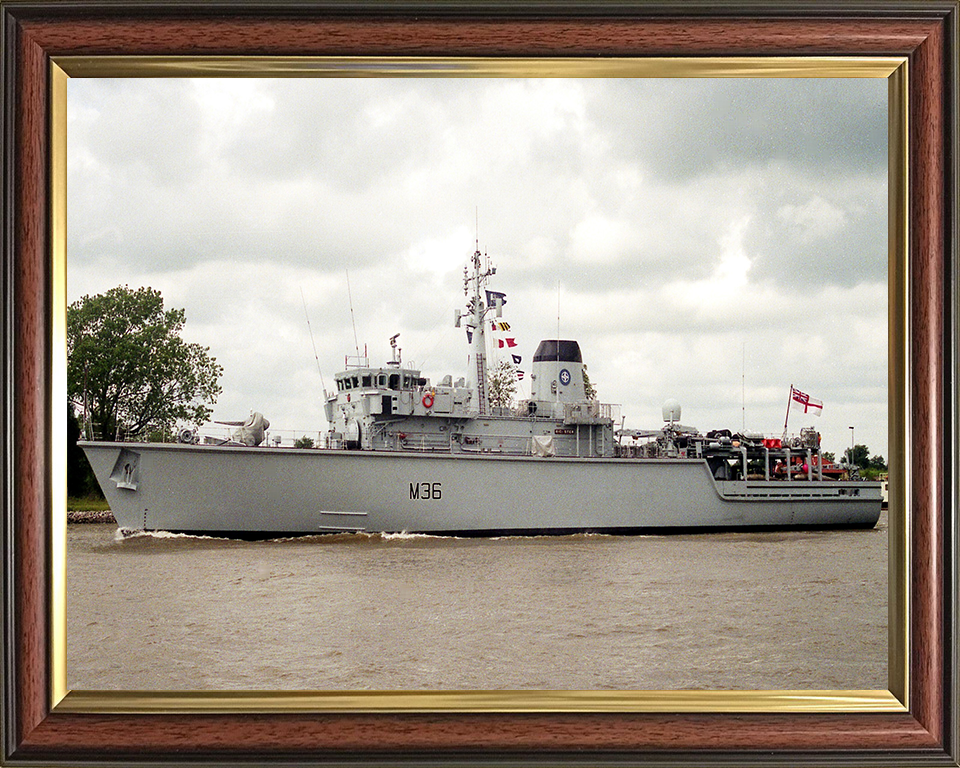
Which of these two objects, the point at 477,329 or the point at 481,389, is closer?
the point at 477,329

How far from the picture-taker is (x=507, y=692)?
321cm

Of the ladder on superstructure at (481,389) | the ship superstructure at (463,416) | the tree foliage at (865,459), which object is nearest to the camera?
the tree foliage at (865,459)

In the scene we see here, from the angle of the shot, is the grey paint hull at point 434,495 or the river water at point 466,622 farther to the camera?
the grey paint hull at point 434,495

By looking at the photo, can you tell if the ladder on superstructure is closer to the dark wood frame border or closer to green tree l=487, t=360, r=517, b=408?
green tree l=487, t=360, r=517, b=408

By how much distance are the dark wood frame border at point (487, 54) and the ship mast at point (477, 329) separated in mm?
3112

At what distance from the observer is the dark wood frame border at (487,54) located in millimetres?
3154

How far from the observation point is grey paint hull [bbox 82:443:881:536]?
47.2 feet

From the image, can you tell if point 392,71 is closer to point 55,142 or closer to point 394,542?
→ point 55,142

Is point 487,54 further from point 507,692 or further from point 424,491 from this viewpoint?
point 424,491

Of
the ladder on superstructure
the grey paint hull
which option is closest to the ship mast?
the ladder on superstructure

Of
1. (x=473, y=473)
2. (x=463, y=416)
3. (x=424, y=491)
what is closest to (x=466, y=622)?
(x=424, y=491)

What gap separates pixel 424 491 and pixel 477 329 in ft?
11.5

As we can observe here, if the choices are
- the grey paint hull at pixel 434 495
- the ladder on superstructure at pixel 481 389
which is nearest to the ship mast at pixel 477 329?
the ladder on superstructure at pixel 481 389

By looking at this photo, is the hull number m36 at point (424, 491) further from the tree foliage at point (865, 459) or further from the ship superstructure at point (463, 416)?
the tree foliage at point (865, 459)
